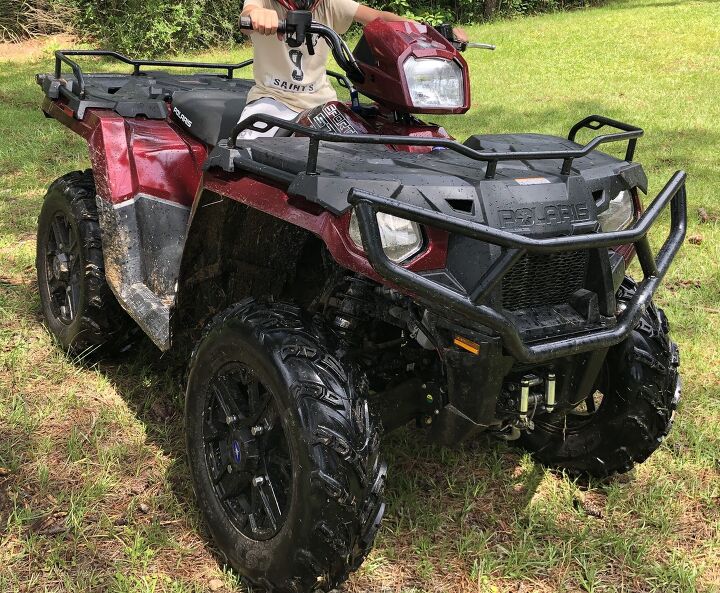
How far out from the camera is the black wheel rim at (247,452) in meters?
2.32

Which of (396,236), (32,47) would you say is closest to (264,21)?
(396,236)

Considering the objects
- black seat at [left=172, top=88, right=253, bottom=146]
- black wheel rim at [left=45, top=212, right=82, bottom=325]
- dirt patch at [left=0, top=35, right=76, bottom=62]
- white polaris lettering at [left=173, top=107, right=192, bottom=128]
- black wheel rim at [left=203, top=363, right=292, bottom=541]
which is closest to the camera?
black wheel rim at [left=203, top=363, right=292, bottom=541]

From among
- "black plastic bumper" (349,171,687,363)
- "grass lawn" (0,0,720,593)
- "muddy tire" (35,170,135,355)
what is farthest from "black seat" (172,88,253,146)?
"black plastic bumper" (349,171,687,363)

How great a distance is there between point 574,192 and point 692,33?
1449 cm

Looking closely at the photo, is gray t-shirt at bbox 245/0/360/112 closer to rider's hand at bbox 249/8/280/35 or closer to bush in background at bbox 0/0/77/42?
rider's hand at bbox 249/8/280/35

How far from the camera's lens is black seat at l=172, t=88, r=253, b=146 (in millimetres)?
3318

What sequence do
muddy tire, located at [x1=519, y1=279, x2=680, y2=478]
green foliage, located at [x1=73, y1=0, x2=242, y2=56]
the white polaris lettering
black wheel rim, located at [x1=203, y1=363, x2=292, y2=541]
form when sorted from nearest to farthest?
black wheel rim, located at [x1=203, y1=363, x2=292, y2=541] < muddy tire, located at [x1=519, y1=279, x2=680, y2=478] < the white polaris lettering < green foliage, located at [x1=73, y1=0, x2=242, y2=56]

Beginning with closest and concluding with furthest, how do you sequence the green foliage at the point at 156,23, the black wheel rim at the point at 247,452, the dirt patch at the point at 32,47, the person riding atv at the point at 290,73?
the black wheel rim at the point at 247,452 < the person riding atv at the point at 290,73 < the dirt patch at the point at 32,47 < the green foliage at the point at 156,23

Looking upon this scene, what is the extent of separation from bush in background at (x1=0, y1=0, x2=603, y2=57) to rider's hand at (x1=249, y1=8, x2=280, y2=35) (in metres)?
13.5

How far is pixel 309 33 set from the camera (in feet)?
8.61

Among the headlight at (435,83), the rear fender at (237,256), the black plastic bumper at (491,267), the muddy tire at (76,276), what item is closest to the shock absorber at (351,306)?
the rear fender at (237,256)

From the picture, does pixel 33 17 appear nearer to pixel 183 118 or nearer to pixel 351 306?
pixel 183 118

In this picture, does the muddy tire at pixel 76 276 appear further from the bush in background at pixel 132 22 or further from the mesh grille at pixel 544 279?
the bush in background at pixel 132 22

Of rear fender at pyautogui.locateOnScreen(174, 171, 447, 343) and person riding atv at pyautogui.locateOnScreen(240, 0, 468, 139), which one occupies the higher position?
person riding atv at pyautogui.locateOnScreen(240, 0, 468, 139)
